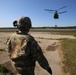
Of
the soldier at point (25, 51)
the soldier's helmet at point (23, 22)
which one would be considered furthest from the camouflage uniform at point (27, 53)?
the soldier's helmet at point (23, 22)

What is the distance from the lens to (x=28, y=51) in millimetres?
3498

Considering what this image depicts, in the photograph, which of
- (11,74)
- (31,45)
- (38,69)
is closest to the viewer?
(31,45)

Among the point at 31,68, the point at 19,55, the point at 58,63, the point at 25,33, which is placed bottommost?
the point at 58,63

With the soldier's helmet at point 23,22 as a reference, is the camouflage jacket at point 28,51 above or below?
below

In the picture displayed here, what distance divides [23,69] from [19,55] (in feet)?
0.87

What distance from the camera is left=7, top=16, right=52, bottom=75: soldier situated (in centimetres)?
351

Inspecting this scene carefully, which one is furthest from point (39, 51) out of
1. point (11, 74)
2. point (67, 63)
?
point (67, 63)

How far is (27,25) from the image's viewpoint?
371 cm

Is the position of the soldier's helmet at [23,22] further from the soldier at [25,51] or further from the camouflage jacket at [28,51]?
the camouflage jacket at [28,51]

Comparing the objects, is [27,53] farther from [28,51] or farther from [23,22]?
[23,22]

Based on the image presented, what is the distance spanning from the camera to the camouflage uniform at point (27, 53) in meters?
3.50

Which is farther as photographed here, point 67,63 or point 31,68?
point 67,63

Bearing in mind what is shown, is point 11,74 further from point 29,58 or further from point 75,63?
point 29,58

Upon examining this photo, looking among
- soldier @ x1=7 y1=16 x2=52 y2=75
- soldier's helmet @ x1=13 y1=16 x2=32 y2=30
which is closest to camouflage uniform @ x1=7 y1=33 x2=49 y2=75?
soldier @ x1=7 y1=16 x2=52 y2=75
